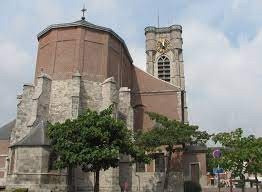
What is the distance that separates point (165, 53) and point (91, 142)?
36965 millimetres

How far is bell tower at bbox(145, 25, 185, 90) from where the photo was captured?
52.2 metres

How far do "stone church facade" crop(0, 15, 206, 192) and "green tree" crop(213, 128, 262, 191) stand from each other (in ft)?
26.8

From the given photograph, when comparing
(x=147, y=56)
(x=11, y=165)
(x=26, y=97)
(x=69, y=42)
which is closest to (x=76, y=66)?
(x=69, y=42)

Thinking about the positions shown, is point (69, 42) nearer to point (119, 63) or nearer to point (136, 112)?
point (119, 63)

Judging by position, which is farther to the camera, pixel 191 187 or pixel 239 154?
pixel 191 187

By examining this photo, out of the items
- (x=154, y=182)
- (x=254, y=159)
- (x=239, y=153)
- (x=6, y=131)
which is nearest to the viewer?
(x=239, y=153)

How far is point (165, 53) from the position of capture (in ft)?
177

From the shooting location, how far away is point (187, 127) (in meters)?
26.5

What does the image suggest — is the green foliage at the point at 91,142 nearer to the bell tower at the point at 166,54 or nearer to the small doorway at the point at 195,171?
the small doorway at the point at 195,171

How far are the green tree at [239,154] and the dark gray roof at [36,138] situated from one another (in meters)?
12.0

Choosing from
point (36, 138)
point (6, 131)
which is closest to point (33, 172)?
point (36, 138)

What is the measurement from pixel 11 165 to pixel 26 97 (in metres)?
6.39

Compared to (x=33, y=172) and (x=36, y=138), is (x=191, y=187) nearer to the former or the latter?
(x=33, y=172)

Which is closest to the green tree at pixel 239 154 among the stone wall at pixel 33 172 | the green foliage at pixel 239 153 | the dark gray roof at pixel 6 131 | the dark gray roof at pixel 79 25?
the green foliage at pixel 239 153
